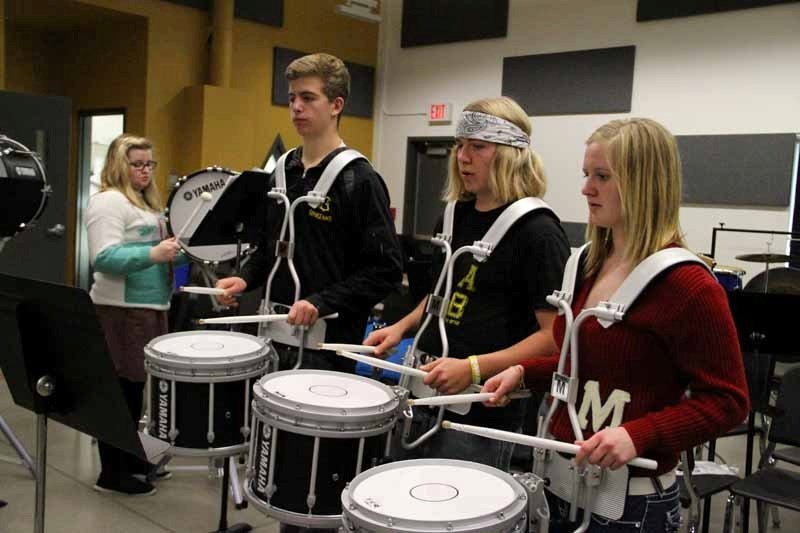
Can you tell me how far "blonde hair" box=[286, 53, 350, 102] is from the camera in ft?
8.06

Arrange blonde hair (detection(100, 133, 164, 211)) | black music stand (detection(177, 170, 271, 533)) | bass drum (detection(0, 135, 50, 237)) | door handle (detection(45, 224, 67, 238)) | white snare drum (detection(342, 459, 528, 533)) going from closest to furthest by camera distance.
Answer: white snare drum (detection(342, 459, 528, 533)) < black music stand (detection(177, 170, 271, 533)) < bass drum (detection(0, 135, 50, 237)) < blonde hair (detection(100, 133, 164, 211)) < door handle (detection(45, 224, 67, 238))

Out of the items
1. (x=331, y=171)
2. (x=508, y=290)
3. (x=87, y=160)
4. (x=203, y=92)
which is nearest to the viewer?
(x=508, y=290)

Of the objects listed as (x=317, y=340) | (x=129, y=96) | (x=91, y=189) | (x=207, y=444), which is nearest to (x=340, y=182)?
(x=317, y=340)

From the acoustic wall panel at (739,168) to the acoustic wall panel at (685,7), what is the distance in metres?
1.11

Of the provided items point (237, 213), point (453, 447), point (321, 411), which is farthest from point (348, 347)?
point (237, 213)

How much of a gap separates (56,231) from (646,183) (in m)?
5.19

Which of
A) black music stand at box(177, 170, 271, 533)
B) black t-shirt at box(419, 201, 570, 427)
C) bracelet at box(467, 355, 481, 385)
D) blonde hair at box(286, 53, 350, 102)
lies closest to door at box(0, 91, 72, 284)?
black music stand at box(177, 170, 271, 533)

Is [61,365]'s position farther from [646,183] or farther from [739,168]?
[739,168]

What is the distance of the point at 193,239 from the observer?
3.30m

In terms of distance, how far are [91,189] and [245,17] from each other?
259cm

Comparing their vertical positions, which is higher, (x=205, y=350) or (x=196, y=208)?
(x=196, y=208)

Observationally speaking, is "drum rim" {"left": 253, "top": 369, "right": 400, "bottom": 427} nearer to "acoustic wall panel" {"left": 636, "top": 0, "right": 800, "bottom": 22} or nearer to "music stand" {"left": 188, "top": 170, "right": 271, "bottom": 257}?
"music stand" {"left": 188, "top": 170, "right": 271, "bottom": 257}

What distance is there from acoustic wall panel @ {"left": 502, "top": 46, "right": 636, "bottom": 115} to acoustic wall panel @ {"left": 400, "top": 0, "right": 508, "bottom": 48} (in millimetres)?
477

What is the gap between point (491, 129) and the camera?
2008 mm
